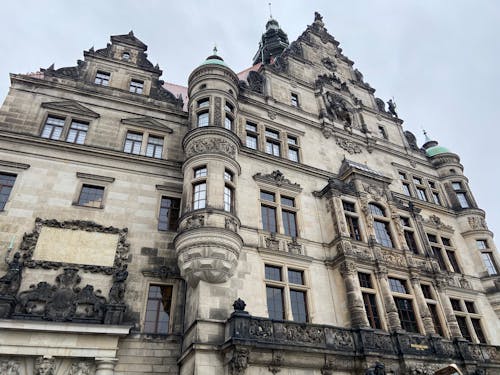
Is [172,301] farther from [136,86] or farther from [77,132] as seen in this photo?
[136,86]

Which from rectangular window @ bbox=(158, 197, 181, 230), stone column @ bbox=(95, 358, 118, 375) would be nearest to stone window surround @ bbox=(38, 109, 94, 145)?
rectangular window @ bbox=(158, 197, 181, 230)

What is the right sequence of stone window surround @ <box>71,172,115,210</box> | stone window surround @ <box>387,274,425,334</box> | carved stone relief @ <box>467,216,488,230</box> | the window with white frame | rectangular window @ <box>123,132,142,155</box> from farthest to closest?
carved stone relief @ <box>467,216,488,230</box>
rectangular window @ <box>123,132,142,155</box>
stone window surround @ <box>387,274,425,334</box>
stone window surround @ <box>71,172,115,210</box>
the window with white frame

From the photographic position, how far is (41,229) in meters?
14.8

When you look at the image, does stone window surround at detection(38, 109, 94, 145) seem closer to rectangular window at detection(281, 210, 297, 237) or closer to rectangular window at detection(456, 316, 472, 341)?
rectangular window at detection(281, 210, 297, 237)

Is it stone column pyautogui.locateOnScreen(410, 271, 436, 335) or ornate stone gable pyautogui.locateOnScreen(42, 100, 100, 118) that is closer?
stone column pyautogui.locateOnScreen(410, 271, 436, 335)

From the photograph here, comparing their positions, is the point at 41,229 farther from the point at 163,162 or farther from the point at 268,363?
the point at 268,363

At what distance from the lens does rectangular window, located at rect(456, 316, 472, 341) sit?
19.7m

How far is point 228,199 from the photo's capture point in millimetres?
16484

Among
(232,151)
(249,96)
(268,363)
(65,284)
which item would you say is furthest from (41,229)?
(249,96)

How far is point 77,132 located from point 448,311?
20.7 meters

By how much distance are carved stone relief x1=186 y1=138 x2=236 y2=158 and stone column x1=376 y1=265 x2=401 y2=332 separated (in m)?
9.08

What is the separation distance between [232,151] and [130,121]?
6019mm

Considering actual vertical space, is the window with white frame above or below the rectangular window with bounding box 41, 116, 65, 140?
below

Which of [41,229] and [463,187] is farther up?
[463,187]
